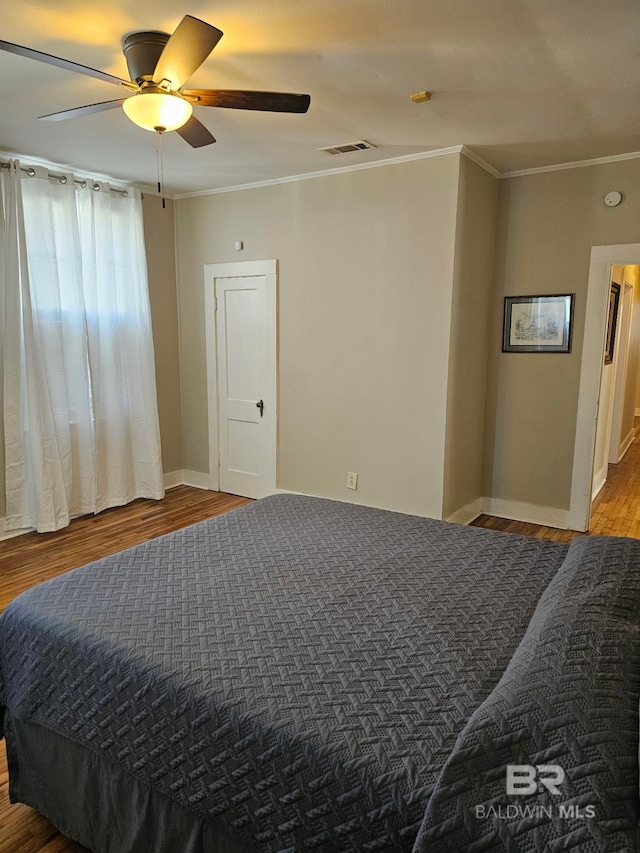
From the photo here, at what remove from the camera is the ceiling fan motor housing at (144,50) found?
229cm

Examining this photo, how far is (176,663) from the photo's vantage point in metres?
1.46

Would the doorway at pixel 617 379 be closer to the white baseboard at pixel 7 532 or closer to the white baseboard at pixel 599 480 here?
the white baseboard at pixel 599 480

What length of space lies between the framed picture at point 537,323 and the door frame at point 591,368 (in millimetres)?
147

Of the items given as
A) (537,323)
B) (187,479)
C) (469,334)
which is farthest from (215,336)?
(537,323)

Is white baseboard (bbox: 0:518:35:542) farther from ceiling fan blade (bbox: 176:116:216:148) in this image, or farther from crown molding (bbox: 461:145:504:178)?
crown molding (bbox: 461:145:504:178)

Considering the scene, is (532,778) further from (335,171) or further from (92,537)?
(335,171)

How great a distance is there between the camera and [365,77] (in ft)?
8.70

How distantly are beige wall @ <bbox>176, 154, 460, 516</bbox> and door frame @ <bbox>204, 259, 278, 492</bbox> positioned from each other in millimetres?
66

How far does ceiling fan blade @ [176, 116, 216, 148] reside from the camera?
2557 millimetres

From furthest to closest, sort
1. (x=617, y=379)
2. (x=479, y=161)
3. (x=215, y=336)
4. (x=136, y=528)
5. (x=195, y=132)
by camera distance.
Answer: (x=617, y=379) → (x=215, y=336) → (x=136, y=528) → (x=479, y=161) → (x=195, y=132)

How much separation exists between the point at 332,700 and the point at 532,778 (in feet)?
1.56

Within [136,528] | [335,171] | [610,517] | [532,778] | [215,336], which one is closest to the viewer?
[532,778]

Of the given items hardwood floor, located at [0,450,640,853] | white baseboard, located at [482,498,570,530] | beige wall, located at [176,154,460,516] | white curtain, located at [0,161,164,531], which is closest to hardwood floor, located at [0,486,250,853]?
hardwood floor, located at [0,450,640,853]

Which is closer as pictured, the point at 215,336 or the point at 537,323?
the point at 537,323
